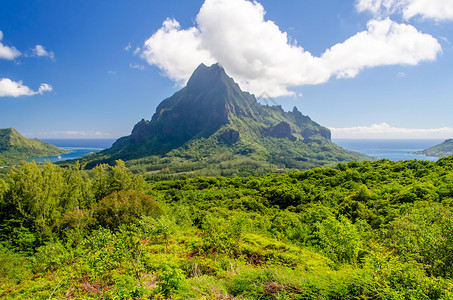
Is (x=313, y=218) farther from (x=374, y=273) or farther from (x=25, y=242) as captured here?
(x=25, y=242)

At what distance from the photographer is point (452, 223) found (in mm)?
8781

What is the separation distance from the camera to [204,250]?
13203mm

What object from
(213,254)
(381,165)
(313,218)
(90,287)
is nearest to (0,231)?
(90,287)

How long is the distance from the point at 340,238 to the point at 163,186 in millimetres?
61024

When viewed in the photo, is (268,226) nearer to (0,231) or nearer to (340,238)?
(340,238)

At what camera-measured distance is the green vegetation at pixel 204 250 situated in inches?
270

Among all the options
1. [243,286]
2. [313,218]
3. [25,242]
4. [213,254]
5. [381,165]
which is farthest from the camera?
[381,165]

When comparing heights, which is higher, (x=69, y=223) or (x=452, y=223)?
(x=452, y=223)

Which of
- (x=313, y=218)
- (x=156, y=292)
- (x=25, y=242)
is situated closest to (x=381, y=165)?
(x=313, y=218)

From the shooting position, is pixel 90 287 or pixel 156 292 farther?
pixel 90 287

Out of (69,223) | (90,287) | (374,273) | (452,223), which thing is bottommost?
(69,223)

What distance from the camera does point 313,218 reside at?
21953 millimetres

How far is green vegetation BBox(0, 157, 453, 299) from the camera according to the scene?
6.86 meters

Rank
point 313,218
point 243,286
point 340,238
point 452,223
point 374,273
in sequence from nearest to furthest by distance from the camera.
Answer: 1. point 374,273
2. point 243,286
3. point 452,223
4. point 340,238
5. point 313,218
